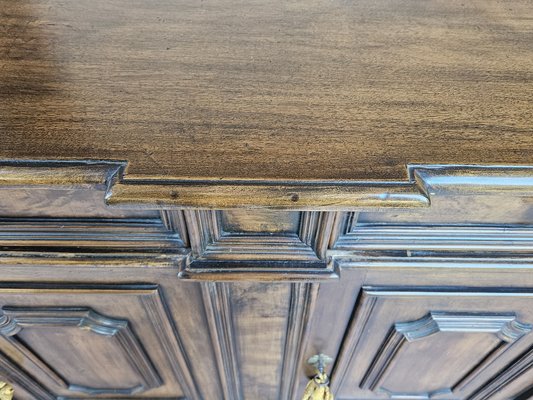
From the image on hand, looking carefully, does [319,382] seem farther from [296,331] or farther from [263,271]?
[263,271]

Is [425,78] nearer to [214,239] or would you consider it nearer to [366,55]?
[366,55]

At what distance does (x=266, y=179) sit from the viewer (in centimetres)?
26

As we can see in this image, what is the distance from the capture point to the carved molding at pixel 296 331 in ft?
1.21

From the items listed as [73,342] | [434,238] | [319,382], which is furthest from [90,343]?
[434,238]

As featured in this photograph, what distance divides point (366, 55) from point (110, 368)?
44 centimetres

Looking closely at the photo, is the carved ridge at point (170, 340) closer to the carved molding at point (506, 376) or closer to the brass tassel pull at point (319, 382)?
the brass tassel pull at point (319, 382)

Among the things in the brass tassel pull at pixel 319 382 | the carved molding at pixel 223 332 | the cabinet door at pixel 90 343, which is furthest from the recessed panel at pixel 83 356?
the brass tassel pull at pixel 319 382

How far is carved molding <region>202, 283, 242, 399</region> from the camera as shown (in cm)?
37

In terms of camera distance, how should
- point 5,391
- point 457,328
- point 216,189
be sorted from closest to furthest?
point 216,189 → point 457,328 → point 5,391

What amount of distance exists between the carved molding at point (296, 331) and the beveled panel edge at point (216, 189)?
128 mm

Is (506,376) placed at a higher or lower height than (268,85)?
lower

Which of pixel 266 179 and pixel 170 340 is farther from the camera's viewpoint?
pixel 170 340

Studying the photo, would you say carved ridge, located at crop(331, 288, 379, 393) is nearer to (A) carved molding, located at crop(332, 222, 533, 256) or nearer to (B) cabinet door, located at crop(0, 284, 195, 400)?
(A) carved molding, located at crop(332, 222, 533, 256)

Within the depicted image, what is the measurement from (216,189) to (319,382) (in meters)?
0.32
